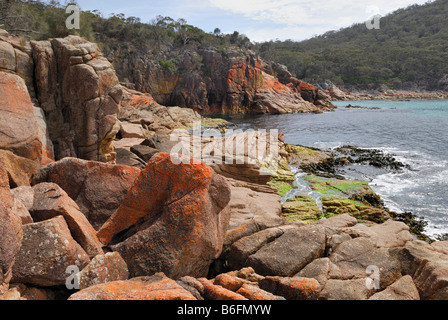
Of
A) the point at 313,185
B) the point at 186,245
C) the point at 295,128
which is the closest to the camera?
the point at 186,245

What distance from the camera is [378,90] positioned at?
4690 inches

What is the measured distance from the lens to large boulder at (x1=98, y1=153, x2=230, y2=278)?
6273mm

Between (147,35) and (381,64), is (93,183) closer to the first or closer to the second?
(147,35)

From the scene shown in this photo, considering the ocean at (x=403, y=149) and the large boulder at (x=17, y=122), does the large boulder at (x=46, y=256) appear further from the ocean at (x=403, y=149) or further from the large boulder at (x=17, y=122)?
the ocean at (x=403, y=149)

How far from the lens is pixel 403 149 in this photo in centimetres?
3225

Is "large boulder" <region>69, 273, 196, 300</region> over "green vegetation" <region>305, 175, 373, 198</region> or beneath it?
over

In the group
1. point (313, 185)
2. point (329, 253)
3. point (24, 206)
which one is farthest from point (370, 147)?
point (24, 206)

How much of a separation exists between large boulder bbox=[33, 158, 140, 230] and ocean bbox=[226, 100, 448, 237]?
1507 cm

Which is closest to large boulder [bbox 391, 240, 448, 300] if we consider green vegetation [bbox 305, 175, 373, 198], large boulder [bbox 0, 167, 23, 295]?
large boulder [bbox 0, 167, 23, 295]

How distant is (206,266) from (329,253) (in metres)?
3.13

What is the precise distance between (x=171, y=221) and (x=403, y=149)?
3296 cm

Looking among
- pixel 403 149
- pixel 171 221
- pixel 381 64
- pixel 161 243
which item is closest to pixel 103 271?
pixel 161 243

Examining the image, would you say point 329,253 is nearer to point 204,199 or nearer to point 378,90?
point 204,199

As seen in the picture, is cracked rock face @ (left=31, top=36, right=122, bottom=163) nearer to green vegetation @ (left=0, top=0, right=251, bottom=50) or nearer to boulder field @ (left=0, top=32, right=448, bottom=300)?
boulder field @ (left=0, top=32, right=448, bottom=300)
